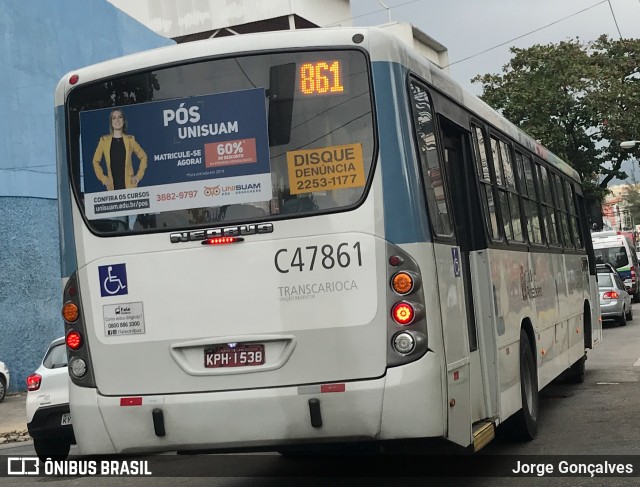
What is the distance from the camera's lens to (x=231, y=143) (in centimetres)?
676

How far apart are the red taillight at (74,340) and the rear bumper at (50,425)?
14.7 ft

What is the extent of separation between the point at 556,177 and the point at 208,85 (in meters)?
7.32

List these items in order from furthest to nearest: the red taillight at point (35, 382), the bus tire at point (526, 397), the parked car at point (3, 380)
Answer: the parked car at point (3, 380) < the red taillight at point (35, 382) < the bus tire at point (526, 397)

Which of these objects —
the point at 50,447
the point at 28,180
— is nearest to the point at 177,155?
the point at 50,447

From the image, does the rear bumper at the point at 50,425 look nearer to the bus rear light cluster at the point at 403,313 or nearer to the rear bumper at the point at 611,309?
the bus rear light cluster at the point at 403,313

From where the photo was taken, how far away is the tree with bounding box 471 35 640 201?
44.8m

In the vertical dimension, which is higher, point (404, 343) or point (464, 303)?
point (464, 303)

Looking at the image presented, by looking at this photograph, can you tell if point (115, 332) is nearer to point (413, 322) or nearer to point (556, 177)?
point (413, 322)

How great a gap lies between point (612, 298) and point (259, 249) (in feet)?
71.1

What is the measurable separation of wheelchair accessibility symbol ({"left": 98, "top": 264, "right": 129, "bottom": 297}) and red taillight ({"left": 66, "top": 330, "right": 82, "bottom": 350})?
328 millimetres

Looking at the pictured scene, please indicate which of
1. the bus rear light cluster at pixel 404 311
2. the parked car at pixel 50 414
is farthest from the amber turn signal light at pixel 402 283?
the parked car at pixel 50 414

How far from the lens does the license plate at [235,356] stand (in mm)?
6602

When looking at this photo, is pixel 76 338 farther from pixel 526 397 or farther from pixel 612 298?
pixel 612 298

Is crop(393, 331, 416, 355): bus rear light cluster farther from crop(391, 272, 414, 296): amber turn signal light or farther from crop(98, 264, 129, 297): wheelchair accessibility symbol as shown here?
crop(98, 264, 129, 297): wheelchair accessibility symbol
